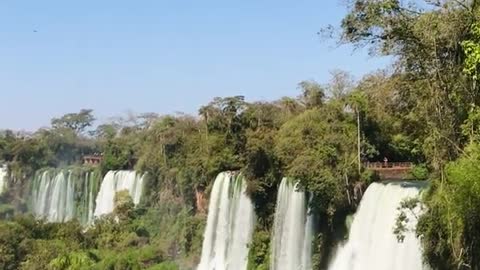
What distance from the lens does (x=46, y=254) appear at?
29.9 meters

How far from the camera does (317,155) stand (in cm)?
2166

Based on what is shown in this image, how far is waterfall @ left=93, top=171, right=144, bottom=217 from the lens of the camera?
38375 mm

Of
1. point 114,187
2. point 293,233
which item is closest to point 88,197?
point 114,187

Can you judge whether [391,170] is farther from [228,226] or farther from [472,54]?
[472,54]

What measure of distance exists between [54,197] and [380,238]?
106 feet

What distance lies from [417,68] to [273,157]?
11.2m

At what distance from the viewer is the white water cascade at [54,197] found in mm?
44438

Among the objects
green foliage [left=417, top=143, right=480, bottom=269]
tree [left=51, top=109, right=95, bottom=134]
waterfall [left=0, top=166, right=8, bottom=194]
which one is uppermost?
tree [left=51, top=109, right=95, bottom=134]

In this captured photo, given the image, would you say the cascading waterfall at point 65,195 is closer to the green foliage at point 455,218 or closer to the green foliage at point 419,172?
the green foliage at point 419,172

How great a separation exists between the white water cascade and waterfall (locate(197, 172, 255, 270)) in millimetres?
18201

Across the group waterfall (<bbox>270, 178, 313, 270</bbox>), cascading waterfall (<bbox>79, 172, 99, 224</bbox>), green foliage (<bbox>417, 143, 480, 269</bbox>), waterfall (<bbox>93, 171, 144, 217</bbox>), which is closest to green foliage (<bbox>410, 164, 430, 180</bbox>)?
waterfall (<bbox>270, 178, 313, 270</bbox>)

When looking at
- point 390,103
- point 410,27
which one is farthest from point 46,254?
point 410,27

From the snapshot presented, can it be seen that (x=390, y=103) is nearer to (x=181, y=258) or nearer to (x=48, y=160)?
(x=181, y=258)

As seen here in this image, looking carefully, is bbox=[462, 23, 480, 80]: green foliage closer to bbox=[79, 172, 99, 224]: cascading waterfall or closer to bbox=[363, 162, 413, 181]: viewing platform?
bbox=[363, 162, 413, 181]: viewing platform
